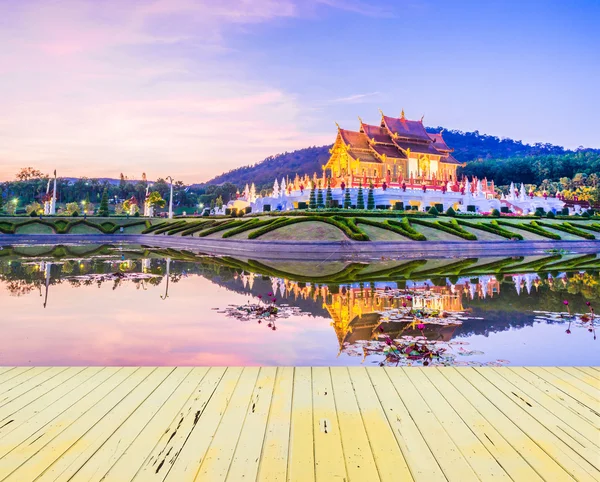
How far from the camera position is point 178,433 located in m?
4.18

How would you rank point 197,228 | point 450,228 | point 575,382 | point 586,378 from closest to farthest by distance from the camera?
point 575,382 < point 586,378 < point 450,228 < point 197,228

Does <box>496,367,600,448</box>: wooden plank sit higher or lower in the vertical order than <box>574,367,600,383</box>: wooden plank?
lower

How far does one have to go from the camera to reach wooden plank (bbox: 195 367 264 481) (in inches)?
140

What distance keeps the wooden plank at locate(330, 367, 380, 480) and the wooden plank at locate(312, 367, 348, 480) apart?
43 millimetres

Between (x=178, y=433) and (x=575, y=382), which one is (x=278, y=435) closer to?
(x=178, y=433)

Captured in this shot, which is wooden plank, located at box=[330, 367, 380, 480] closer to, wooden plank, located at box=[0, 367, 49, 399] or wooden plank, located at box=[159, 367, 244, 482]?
wooden plank, located at box=[159, 367, 244, 482]

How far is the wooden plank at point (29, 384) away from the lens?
5.08 m

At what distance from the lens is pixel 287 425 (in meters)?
4.34

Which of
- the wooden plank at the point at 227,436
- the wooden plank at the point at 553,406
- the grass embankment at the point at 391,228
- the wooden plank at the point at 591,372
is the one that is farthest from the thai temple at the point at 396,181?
the wooden plank at the point at 227,436

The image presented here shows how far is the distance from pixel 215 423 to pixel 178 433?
0.34 metres

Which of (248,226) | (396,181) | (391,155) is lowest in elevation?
(248,226)

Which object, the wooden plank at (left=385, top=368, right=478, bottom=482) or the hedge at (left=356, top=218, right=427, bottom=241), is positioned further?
the hedge at (left=356, top=218, right=427, bottom=241)

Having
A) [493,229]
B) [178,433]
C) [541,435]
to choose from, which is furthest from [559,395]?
[493,229]

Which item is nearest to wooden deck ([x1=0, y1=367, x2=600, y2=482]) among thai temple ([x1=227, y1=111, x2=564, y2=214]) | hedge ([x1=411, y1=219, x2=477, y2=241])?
hedge ([x1=411, y1=219, x2=477, y2=241])
